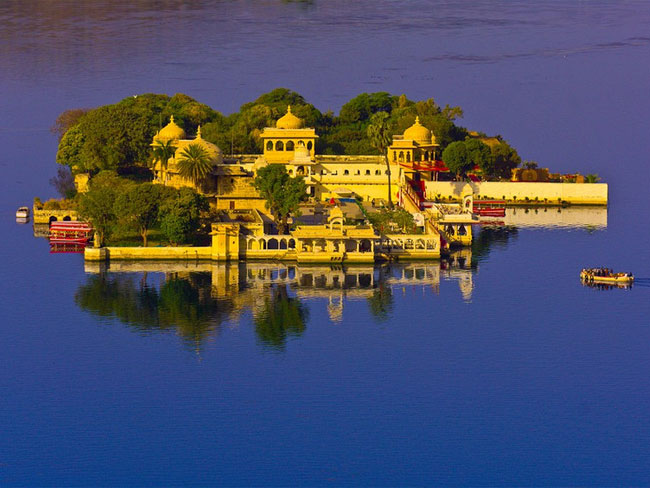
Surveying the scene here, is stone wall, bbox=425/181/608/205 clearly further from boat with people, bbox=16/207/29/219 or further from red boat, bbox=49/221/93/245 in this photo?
red boat, bbox=49/221/93/245

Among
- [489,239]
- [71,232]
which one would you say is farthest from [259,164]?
[489,239]

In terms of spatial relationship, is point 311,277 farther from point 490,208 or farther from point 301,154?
point 490,208

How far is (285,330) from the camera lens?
74.4 metres

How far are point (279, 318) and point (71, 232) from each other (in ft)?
81.5

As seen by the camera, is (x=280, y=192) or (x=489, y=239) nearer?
(x=280, y=192)

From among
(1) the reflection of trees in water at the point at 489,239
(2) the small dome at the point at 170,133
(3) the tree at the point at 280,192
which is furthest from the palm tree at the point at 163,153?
(1) the reflection of trees in water at the point at 489,239

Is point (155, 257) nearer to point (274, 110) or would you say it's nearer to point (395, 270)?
point (395, 270)

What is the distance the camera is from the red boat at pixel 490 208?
111938mm

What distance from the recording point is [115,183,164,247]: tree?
92.1 meters

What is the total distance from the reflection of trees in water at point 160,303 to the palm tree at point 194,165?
18.9 m

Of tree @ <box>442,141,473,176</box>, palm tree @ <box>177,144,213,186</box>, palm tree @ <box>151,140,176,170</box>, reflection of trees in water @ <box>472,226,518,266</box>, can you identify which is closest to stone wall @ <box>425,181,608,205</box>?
tree @ <box>442,141,473,176</box>

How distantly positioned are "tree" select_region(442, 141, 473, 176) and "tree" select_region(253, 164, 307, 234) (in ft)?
70.0

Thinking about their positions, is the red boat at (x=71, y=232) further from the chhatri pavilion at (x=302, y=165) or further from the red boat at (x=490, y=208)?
the red boat at (x=490, y=208)

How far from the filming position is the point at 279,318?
7681 centimetres
